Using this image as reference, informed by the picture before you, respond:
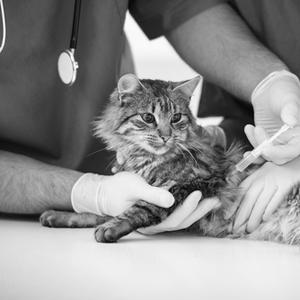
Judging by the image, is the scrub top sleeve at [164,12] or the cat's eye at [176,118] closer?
the cat's eye at [176,118]

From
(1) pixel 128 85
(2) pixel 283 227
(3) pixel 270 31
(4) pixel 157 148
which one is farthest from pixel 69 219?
(3) pixel 270 31

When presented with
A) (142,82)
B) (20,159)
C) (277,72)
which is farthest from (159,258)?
(277,72)

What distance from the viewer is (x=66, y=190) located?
1803 millimetres

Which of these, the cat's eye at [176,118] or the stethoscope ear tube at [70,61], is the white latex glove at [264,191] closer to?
the cat's eye at [176,118]

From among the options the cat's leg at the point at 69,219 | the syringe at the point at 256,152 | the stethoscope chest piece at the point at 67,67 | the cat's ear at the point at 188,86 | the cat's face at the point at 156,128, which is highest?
the stethoscope chest piece at the point at 67,67

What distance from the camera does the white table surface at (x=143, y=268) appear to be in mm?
1021

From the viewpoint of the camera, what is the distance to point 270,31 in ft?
7.18

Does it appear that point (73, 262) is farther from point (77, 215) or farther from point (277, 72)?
point (277, 72)

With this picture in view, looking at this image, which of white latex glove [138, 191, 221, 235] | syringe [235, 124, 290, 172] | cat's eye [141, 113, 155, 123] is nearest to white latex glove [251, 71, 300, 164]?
syringe [235, 124, 290, 172]

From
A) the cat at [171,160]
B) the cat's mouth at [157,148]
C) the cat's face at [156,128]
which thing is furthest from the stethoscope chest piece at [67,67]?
the cat's mouth at [157,148]

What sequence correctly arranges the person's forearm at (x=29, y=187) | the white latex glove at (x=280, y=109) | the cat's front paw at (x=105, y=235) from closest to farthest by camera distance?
the cat's front paw at (x=105, y=235), the white latex glove at (x=280, y=109), the person's forearm at (x=29, y=187)

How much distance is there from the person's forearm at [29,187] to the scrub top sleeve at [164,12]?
897 mm

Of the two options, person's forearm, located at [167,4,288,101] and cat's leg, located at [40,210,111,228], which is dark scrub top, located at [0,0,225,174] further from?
cat's leg, located at [40,210,111,228]

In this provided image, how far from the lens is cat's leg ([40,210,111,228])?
1.75 meters
